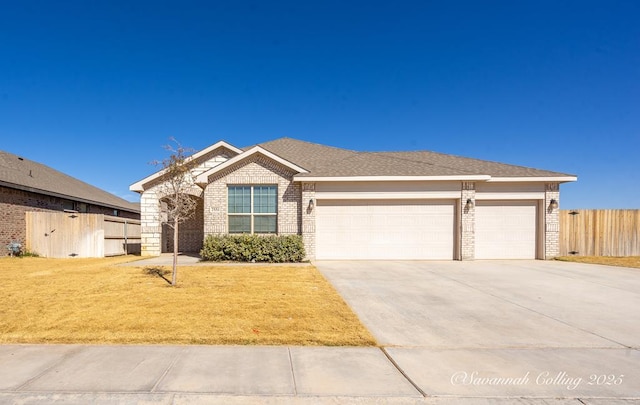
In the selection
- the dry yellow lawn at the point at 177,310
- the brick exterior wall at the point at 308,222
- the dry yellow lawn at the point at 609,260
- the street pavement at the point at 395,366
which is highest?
the brick exterior wall at the point at 308,222

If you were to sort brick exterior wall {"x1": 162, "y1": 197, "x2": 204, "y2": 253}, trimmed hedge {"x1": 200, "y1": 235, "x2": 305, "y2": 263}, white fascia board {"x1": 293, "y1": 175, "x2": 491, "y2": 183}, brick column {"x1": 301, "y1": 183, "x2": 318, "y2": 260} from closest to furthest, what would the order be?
trimmed hedge {"x1": 200, "y1": 235, "x2": 305, "y2": 263}, white fascia board {"x1": 293, "y1": 175, "x2": 491, "y2": 183}, brick column {"x1": 301, "y1": 183, "x2": 318, "y2": 260}, brick exterior wall {"x1": 162, "y1": 197, "x2": 204, "y2": 253}

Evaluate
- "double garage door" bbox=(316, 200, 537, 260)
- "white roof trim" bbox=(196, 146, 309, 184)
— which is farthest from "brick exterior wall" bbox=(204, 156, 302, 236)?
"double garage door" bbox=(316, 200, 537, 260)

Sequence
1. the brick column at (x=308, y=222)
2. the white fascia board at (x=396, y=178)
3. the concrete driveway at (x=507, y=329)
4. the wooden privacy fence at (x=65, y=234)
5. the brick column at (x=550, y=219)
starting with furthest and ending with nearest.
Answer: the wooden privacy fence at (x=65, y=234) < the brick column at (x=550, y=219) < the brick column at (x=308, y=222) < the white fascia board at (x=396, y=178) < the concrete driveway at (x=507, y=329)

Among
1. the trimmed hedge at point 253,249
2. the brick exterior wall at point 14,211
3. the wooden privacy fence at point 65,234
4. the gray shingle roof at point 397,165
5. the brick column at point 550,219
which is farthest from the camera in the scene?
the wooden privacy fence at point 65,234

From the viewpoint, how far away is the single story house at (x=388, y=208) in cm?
1225

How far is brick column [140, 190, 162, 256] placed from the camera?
14289mm

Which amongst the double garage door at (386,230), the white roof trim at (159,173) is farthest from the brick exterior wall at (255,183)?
the white roof trim at (159,173)

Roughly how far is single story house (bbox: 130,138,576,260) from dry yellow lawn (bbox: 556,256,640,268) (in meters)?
0.78

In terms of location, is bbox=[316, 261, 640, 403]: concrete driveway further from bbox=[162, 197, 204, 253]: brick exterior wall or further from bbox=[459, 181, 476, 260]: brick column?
bbox=[162, 197, 204, 253]: brick exterior wall

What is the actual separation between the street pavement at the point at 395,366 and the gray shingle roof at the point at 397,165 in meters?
7.28

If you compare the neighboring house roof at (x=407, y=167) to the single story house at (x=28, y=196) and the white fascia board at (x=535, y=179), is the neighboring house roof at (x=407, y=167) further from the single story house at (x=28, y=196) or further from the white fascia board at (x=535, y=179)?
the single story house at (x=28, y=196)

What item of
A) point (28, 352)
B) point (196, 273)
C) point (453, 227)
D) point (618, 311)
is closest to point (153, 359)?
point (28, 352)

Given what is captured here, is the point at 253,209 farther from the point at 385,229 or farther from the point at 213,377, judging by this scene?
the point at 213,377

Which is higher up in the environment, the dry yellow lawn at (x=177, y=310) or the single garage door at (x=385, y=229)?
the single garage door at (x=385, y=229)
